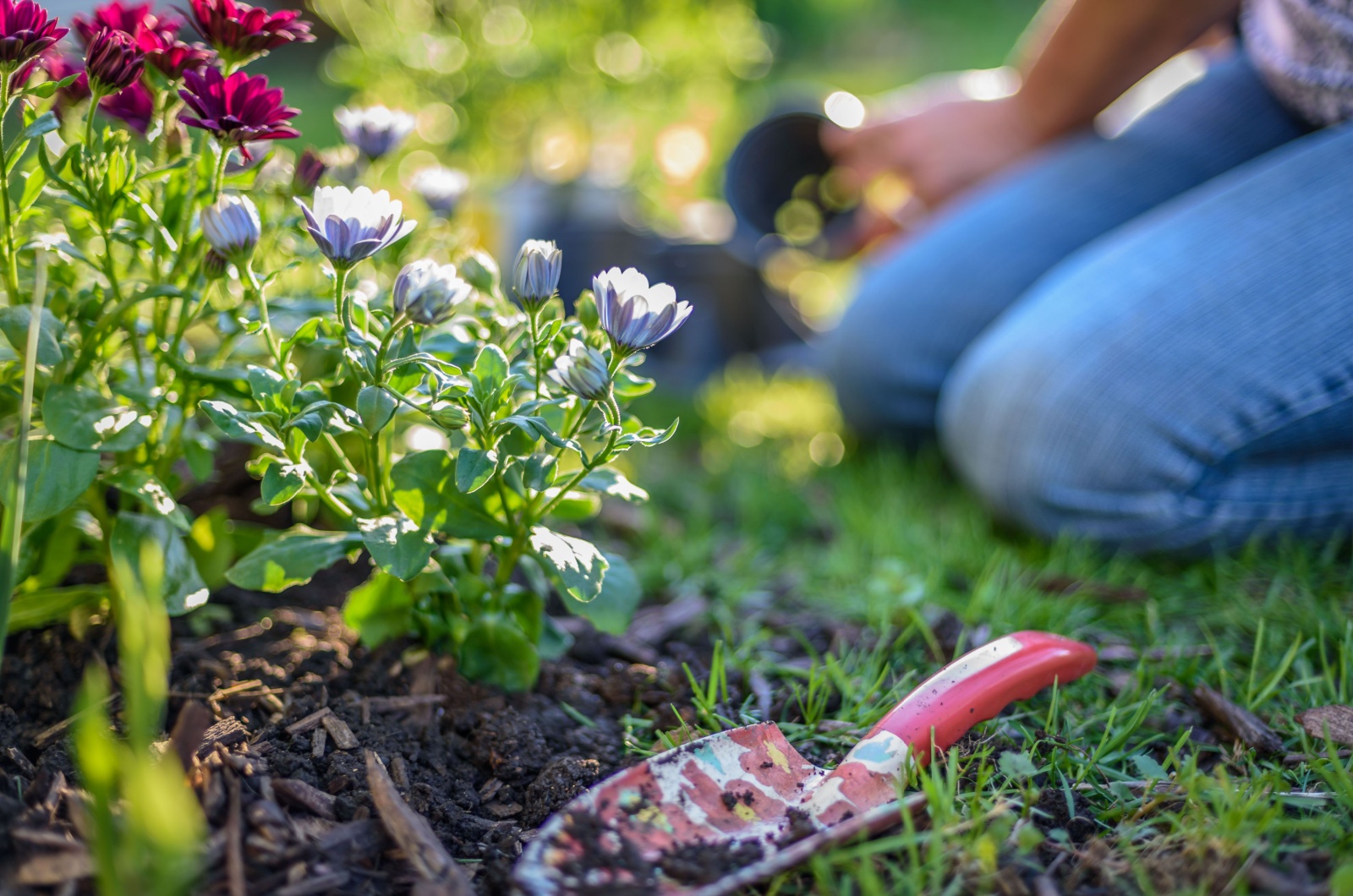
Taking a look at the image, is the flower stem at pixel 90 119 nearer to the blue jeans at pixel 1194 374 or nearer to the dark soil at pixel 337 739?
the dark soil at pixel 337 739

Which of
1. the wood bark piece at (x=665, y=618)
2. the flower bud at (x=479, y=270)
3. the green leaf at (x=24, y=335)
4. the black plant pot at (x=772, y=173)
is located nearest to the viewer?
the green leaf at (x=24, y=335)

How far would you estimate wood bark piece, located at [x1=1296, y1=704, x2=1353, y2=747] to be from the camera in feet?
3.02

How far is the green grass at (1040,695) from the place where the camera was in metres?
0.75

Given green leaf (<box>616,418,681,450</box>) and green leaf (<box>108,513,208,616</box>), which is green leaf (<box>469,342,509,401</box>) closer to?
green leaf (<box>616,418,681,450</box>)

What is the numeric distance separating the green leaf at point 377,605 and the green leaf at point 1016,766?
23.1 inches

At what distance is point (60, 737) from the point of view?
0.90 metres

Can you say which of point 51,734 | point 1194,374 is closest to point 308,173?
point 51,734

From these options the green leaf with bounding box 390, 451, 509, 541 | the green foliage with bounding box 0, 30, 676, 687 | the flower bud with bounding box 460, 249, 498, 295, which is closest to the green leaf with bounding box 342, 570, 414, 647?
the green foliage with bounding box 0, 30, 676, 687

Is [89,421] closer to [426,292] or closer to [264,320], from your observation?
[264,320]

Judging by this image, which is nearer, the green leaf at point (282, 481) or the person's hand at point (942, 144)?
the green leaf at point (282, 481)

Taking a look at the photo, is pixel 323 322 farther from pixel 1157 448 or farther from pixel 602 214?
pixel 602 214

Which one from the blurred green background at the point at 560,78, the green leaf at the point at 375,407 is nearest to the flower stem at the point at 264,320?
the green leaf at the point at 375,407

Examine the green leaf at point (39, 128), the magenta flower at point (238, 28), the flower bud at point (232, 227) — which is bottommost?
the flower bud at point (232, 227)

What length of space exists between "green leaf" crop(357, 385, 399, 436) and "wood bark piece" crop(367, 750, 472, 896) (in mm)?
292
